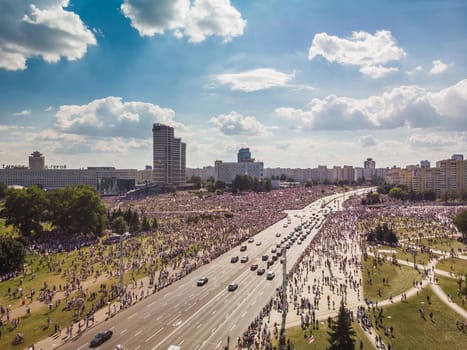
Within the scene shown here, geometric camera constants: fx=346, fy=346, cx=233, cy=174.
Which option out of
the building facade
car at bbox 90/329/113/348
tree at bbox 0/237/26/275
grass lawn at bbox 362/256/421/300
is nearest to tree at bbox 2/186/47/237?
tree at bbox 0/237/26/275

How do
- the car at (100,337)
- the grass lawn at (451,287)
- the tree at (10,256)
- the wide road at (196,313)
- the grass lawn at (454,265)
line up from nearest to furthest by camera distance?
1. the car at (100,337)
2. the wide road at (196,313)
3. the grass lawn at (451,287)
4. the tree at (10,256)
5. the grass lawn at (454,265)

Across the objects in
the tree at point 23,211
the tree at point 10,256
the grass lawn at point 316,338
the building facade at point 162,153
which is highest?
the building facade at point 162,153

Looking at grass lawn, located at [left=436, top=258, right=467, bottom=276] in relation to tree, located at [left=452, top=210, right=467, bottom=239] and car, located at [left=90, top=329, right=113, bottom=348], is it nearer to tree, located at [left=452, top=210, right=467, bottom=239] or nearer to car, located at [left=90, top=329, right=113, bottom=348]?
tree, located at [left=452, top=210, right=467, bottom=239]

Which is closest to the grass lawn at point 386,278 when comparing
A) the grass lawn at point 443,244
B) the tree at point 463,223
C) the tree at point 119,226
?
the grass lawn at point 443,244

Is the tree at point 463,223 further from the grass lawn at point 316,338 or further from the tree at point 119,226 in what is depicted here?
the tree at point 119,226

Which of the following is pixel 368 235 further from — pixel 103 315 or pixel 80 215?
pixel 80 215

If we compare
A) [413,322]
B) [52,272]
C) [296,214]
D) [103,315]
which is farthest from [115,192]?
[413,322]

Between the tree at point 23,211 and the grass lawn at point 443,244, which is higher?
the tree at point 23,211

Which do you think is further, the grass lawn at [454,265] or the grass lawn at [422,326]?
the grass lawn at [454,265]
